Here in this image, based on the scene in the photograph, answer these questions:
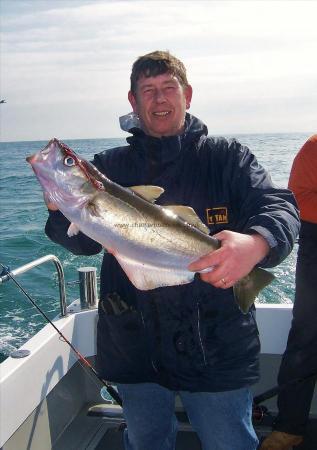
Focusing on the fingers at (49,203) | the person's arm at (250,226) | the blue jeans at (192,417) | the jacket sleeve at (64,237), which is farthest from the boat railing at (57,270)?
the person's arm at (250,226)

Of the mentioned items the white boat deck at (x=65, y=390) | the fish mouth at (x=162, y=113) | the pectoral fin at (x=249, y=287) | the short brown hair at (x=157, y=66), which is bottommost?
the white boat deck at (x=65, y=390)

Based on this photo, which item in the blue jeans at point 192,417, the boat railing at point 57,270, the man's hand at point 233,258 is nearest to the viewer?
the man's hand at point 233,258

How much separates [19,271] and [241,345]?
176 cm

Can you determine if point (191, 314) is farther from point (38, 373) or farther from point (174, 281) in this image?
point (38, 373)

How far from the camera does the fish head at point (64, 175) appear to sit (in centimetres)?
241

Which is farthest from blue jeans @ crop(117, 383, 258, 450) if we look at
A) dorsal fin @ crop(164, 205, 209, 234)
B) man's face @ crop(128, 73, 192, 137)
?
man's face @ crop(128, 73, 192, 137)

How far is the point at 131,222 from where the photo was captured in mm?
2480

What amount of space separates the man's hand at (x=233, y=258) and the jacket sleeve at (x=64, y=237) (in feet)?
2.62

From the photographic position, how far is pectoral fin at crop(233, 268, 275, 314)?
2459 mm

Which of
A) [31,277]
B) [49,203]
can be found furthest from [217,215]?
[31,277]

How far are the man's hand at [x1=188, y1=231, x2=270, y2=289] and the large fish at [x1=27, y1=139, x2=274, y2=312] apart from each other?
0.41 feet

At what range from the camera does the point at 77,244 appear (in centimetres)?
282

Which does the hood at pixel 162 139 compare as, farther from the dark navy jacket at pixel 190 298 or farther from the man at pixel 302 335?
the man at pixel 302 335

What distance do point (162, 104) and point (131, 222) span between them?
0.81m
